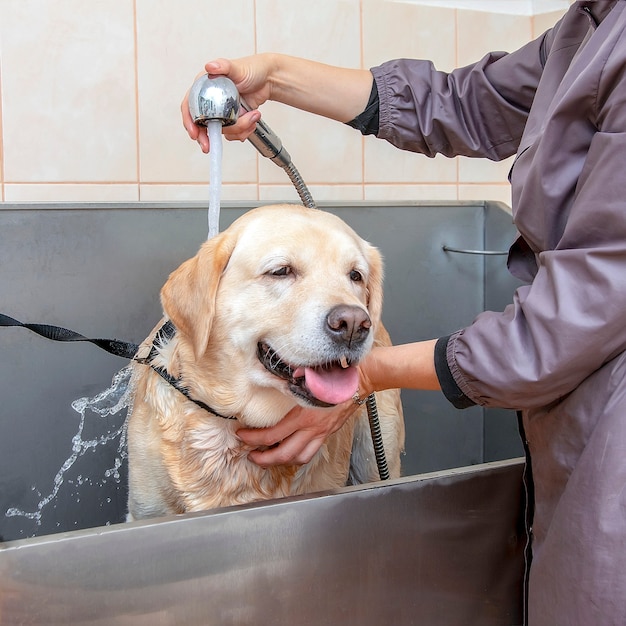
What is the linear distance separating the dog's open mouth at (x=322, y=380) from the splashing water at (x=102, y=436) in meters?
0.64

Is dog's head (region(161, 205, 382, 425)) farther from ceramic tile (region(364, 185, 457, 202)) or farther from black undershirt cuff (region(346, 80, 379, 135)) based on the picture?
ceramic tile (region(364, 185, 457, 202))

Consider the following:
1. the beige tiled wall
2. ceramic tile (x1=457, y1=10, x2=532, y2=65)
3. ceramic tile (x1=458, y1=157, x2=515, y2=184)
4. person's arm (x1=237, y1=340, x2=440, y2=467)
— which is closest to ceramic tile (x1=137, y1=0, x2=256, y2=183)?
the beige tiled wall

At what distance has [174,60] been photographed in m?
1.99

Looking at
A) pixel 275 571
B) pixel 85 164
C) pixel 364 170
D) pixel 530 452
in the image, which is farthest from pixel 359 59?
pixel 275 571

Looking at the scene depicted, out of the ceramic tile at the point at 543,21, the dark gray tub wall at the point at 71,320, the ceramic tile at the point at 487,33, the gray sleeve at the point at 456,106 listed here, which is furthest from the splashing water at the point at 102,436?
the ceramic tile at the point at 543,21

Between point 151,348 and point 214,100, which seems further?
point 151,348

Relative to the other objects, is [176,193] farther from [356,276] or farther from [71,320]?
[356,276]

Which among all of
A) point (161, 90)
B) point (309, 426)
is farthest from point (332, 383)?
point (161, 90)

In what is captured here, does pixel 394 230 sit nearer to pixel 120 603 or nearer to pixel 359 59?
pixel 359 59

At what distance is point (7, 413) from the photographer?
1.61m

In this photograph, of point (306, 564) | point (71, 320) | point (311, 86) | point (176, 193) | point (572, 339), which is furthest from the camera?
point (176, 193)

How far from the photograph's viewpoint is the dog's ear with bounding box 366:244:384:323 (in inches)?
55.4

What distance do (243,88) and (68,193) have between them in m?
0.76

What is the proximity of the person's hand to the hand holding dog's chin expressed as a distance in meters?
0.50
